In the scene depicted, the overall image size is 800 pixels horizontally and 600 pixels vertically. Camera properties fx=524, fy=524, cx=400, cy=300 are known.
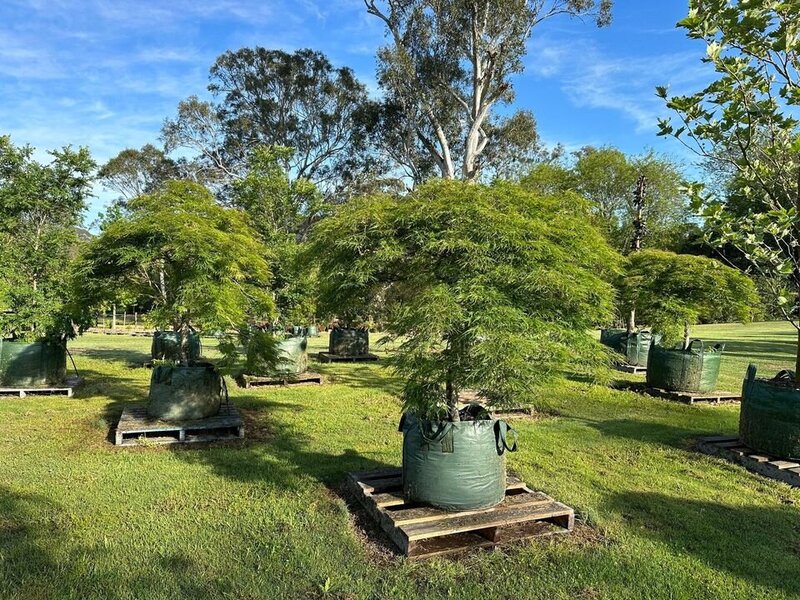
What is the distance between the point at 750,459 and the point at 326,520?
4.43 meters

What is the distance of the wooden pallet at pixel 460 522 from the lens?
11.5ft

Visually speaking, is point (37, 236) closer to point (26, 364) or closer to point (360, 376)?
point (26, 364)

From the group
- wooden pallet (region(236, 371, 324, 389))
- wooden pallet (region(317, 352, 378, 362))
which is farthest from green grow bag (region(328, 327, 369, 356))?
wooden pallet (region(236, 371, 324, 389))

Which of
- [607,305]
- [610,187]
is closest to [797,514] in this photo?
[607,305]

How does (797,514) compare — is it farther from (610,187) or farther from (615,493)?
(610,187)

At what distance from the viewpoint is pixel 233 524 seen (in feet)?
12.6

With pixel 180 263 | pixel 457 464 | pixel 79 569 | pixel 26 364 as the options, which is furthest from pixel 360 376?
pixel 79 569

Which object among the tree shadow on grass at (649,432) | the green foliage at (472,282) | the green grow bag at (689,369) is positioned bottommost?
the tree shadow on grass at (649,432)

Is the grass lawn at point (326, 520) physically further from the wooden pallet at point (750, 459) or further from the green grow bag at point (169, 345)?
the green grow bag at point (169, 345)

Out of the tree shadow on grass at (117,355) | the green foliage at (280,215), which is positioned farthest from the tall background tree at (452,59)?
the tree shadow on grass at (117,355)

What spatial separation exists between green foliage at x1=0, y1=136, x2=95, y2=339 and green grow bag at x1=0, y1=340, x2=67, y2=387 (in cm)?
20

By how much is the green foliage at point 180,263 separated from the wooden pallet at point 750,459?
18.3ft

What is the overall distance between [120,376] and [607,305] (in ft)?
32.8

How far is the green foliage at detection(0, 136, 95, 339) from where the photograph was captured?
27.3 ft
